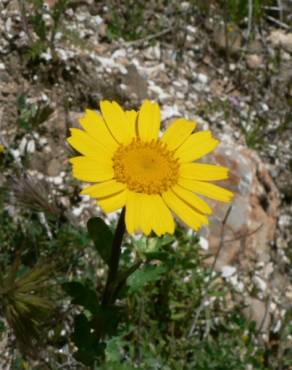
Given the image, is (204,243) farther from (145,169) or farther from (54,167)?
(145,169)

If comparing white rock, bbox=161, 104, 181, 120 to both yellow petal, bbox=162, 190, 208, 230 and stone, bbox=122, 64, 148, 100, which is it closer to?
stone, bbox=122, 64, 148, 100

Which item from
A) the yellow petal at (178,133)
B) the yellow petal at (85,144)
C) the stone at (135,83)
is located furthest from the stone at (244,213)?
the yellow petal at (85,144)

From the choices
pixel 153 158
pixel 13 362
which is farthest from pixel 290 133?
pixel 13 362

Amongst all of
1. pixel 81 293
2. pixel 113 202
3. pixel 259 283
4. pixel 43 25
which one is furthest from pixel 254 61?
pixel 113 202

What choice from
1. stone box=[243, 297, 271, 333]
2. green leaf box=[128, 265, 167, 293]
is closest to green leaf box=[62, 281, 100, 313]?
green leaf box=[128, 265, 167, 293]

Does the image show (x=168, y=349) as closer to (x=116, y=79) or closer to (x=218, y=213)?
(x=218, y=213)
